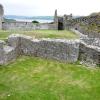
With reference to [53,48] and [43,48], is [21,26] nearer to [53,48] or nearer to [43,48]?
[43,48]

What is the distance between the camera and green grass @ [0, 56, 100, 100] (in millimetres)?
18328

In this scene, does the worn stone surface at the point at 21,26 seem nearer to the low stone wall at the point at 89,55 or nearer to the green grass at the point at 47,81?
the green grass at the point at 47,81

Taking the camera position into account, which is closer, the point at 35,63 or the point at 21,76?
the point at 21,76

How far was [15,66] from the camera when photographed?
22891 millimetres

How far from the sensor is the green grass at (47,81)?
722 inches

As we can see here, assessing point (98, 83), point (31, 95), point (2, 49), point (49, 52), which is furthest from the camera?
point (49, 52)

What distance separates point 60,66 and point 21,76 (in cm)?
356

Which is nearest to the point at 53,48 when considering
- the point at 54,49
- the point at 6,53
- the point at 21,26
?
the point at 54,49

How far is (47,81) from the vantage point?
66.7 ft

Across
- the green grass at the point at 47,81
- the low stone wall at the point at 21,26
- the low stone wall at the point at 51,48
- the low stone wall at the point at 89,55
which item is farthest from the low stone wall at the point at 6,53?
the low stone wall at the point at 21,26

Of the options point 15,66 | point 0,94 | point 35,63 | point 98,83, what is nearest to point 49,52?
point 35,63

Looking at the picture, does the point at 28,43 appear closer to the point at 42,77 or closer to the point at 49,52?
the point at 49,52

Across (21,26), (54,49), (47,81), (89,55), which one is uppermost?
(54,49)

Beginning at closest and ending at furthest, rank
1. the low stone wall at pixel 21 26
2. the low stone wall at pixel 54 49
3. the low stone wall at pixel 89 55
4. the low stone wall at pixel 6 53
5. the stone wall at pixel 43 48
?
1. the low stone wall at pixel 6 53
2. the low stone wall at pixel 89 55
3. the low stone wall at pixel 54 49
4. the stone wall at pixel 43 48
5. the low stone wall at pixel 21 26
